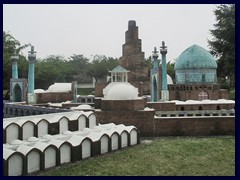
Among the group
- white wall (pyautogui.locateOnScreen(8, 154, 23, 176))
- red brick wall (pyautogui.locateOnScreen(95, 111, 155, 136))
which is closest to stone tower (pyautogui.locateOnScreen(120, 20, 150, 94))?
red brick wall (pyautogui.locateOnScreen(95, 111, 155, 136))

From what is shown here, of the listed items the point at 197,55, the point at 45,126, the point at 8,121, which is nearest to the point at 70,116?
the point at 45,126

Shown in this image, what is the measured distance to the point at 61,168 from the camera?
9.85m

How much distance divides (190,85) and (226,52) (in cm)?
490

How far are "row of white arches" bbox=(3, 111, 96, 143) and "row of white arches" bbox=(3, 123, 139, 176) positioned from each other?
0.68 m

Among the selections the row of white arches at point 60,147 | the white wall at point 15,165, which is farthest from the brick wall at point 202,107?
the white wall at point 15,165

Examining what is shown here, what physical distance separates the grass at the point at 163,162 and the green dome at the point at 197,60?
1370 centimetres

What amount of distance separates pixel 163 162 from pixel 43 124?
18.3ft

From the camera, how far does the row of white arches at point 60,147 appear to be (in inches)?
361

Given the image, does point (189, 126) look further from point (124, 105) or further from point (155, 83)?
point (155, 83)

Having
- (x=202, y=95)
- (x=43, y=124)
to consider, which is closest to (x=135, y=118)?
(x=43, y=124)

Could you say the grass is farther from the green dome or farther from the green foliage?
the green foliage

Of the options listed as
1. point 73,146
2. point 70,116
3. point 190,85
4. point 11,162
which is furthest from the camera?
point 190,85

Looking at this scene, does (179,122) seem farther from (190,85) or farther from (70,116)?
(190,85)

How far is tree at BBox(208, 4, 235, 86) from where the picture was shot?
25.2 m
